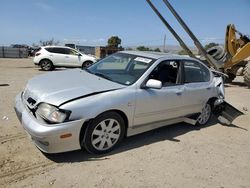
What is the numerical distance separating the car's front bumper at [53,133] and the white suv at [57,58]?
13.1 metres

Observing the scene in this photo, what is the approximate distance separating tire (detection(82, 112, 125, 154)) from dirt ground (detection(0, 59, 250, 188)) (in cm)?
14

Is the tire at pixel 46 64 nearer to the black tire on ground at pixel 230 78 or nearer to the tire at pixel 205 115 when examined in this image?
the black tire on ground at pixel 230 78

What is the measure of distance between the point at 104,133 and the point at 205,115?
9.88 feet

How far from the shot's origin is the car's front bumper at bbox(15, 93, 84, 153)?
3613 mm

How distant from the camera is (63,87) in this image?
4191 millimetres

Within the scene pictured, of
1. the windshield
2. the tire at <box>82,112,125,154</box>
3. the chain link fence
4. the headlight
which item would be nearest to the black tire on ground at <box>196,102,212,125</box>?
the windshield

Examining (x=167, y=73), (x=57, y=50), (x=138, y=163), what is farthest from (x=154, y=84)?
(x=57, y=50)

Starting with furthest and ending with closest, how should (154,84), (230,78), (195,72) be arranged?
(230,78)
(195,72)
(154,84)

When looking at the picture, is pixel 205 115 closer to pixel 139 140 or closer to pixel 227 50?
pixel 139 140

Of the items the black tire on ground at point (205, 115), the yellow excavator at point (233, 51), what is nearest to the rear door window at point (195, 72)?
the black tire on ground at point (205, 115)

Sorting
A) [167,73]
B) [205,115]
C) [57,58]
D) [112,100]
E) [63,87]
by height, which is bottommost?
[205,115]

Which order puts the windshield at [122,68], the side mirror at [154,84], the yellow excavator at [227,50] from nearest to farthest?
the side mirror at [154,84] → the windshield at [122,68] → the yellow excavator at [227,50]

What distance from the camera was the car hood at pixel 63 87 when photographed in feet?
12.7

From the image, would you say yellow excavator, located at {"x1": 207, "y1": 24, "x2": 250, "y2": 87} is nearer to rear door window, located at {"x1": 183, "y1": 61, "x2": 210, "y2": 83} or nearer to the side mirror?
rear door window, located at {"x1": 183, "y1": 61, "x2": 210, "y2": 83}
